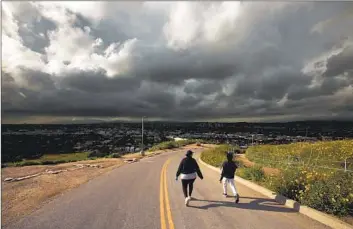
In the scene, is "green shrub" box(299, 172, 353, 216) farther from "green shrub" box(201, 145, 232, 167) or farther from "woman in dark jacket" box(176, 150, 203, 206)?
"green shrub" box(201, 145, 232, 167)

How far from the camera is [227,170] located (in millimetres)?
12141

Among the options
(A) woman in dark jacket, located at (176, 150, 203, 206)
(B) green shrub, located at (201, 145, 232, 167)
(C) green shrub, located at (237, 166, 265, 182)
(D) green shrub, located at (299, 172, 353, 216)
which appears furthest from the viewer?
(B) green shrub, located at (201, 145, 232, 167)

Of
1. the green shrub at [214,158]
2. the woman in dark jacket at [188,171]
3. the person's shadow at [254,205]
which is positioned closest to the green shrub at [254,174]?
the person's shadow at [254,205]

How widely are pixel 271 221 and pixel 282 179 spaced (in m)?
3.88

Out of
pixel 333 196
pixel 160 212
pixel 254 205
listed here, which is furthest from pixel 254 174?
pixel 160 212

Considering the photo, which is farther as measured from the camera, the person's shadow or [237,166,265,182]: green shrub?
[237,166,265,182]: green shrub

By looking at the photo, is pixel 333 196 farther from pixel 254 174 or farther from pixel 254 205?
pixel 254 174

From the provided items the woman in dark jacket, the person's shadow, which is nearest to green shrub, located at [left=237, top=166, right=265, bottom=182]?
the person's shadow

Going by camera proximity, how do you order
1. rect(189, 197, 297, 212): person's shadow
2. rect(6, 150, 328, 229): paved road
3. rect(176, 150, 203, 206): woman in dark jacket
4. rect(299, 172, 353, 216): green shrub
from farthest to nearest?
rect(176, 150, 203, 206): woman in dark jacket → rect(189, 197, 297, 212): person's shadow → rect(299, 172, 353, 216): green shrub → rect(6, 150, 328, 229): paved road

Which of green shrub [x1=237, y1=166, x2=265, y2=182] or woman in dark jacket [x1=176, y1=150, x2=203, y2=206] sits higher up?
woman in dark jacket [x1=176, y1=150, x2=203, y2=206]

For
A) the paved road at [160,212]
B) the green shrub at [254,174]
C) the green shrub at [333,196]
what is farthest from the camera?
the green shrub at [254,174]

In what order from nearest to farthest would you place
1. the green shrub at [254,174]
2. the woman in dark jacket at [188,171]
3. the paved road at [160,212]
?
the paved road at [160,212] → the woman in dark jacket at [188,171] → the green shrub at [254,174]

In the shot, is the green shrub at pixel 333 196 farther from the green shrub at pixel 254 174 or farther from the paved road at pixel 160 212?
the green shrub at pixel 254 174

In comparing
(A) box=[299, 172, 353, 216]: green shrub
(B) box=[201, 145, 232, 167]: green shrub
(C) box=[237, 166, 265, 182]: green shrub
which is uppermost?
(A) box=[299, 172, 353, 216]: green shrub
